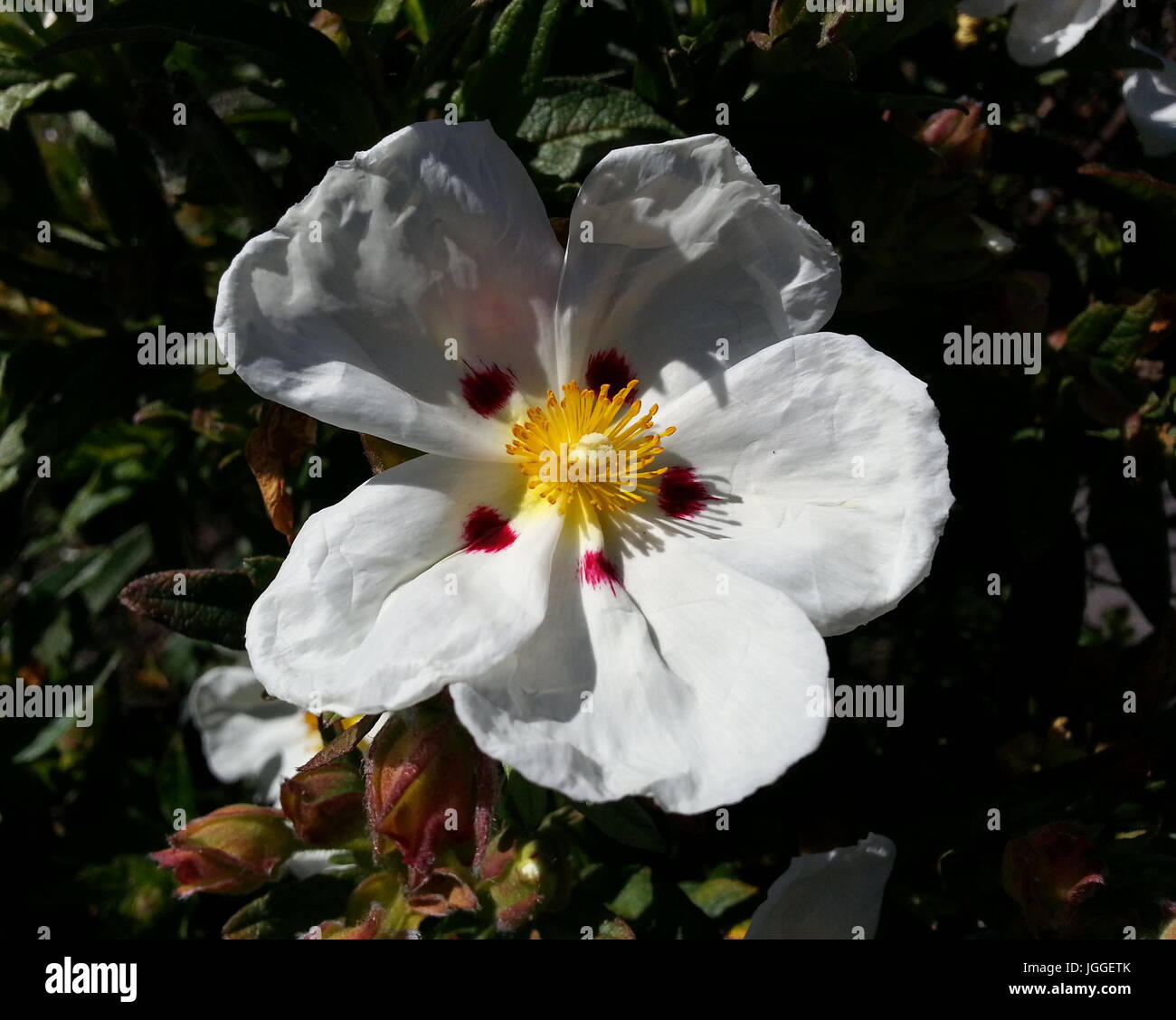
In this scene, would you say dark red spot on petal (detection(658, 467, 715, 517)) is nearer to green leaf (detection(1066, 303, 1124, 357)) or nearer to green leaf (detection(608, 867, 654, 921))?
green leaf (detection(608, 867, 654, 921))

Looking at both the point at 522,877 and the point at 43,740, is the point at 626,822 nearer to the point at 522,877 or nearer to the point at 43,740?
the point at 522,877

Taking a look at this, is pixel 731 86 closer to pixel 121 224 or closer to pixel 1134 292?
pixel 1134 292

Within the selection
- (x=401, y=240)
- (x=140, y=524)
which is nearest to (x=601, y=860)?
(x=401, y=240)

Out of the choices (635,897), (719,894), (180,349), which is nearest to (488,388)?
(180,349)

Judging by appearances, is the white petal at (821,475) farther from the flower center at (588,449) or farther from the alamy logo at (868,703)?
the alamy logo at (868,703)

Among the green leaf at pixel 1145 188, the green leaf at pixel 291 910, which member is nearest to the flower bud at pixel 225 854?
the green leaf at pixel 291 910
